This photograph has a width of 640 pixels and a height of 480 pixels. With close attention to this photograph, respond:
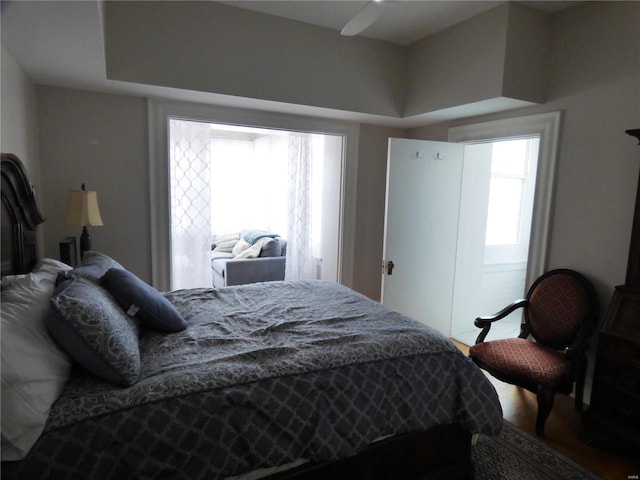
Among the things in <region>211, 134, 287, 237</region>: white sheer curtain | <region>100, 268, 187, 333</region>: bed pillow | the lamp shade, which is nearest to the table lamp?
the lamp shade

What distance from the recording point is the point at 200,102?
3193 mm

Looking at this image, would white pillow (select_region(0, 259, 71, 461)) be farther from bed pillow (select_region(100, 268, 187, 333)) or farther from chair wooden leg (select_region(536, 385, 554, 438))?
chair wooden leg (select_region(536, 385, 554, 438))

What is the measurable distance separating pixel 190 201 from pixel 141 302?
234cm

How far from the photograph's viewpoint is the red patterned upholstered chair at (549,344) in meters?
2.29

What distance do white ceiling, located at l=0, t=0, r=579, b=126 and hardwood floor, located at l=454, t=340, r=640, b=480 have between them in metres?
2.62

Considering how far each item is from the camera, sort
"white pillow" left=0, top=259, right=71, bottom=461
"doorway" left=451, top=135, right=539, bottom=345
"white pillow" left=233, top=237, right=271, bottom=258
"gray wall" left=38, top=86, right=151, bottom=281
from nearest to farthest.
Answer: "white pillow" left=0, top=259, right=71, bottom=461 → "gray wall" left=38, top=86, right=151, bottom=281 → "doorway" left=451, top=135, right=539, bottom=345 → "white pillow" left=233, top=237, right=271, bottom=258

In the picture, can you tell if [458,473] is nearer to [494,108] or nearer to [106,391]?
[106,391]

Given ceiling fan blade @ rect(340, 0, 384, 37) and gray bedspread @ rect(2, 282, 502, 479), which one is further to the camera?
ceiling fan blade @ rect(340, 0, 384, 37)

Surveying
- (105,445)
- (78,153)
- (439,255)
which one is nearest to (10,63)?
(78,153)

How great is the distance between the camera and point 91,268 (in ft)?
6.19

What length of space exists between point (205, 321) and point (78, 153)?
1.90 metres

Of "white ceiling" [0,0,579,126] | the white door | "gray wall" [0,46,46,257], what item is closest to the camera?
"white ceiling" [0,0,579,126]

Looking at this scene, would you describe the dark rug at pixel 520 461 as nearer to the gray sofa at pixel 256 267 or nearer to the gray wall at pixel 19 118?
the gray wall at pixel 19 118

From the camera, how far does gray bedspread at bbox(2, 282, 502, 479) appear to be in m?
1.22
